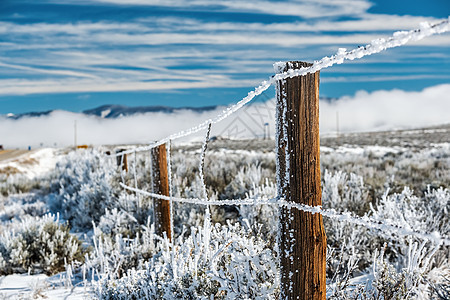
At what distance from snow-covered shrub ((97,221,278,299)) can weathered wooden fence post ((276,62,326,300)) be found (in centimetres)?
52

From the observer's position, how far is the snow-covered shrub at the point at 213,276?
2572 millimetres

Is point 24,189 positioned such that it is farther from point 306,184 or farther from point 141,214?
point 306,184

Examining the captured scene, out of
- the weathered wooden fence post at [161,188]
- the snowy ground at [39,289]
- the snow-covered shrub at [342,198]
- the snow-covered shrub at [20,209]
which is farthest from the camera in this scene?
the snow-covered shrub at [20,209]

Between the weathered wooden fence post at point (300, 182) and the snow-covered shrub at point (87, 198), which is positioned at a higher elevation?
the weathered wooden fence post at point (300, 182)

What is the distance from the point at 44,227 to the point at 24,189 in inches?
246

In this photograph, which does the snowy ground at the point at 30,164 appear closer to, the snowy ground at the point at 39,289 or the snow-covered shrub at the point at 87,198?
the snow-covered shrub at the point at 87,198

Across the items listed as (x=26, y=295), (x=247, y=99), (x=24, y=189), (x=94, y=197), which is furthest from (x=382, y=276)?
(x=24, y=189)

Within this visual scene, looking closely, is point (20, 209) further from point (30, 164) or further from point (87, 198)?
point (30, 164)

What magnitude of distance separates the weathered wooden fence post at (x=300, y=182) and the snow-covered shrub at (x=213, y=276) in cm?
52

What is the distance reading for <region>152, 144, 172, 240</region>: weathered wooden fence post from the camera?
475 centimetres

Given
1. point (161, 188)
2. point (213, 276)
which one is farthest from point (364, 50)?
point (161, 188)

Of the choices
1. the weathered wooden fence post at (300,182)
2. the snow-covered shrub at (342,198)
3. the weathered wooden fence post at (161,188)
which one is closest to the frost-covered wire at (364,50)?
the weathered wooden fence post at (300,182)

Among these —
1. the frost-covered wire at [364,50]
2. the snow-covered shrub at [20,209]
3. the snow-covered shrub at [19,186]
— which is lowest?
the snow-covered shrub at [20,209]

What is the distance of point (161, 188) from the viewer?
4.79m
